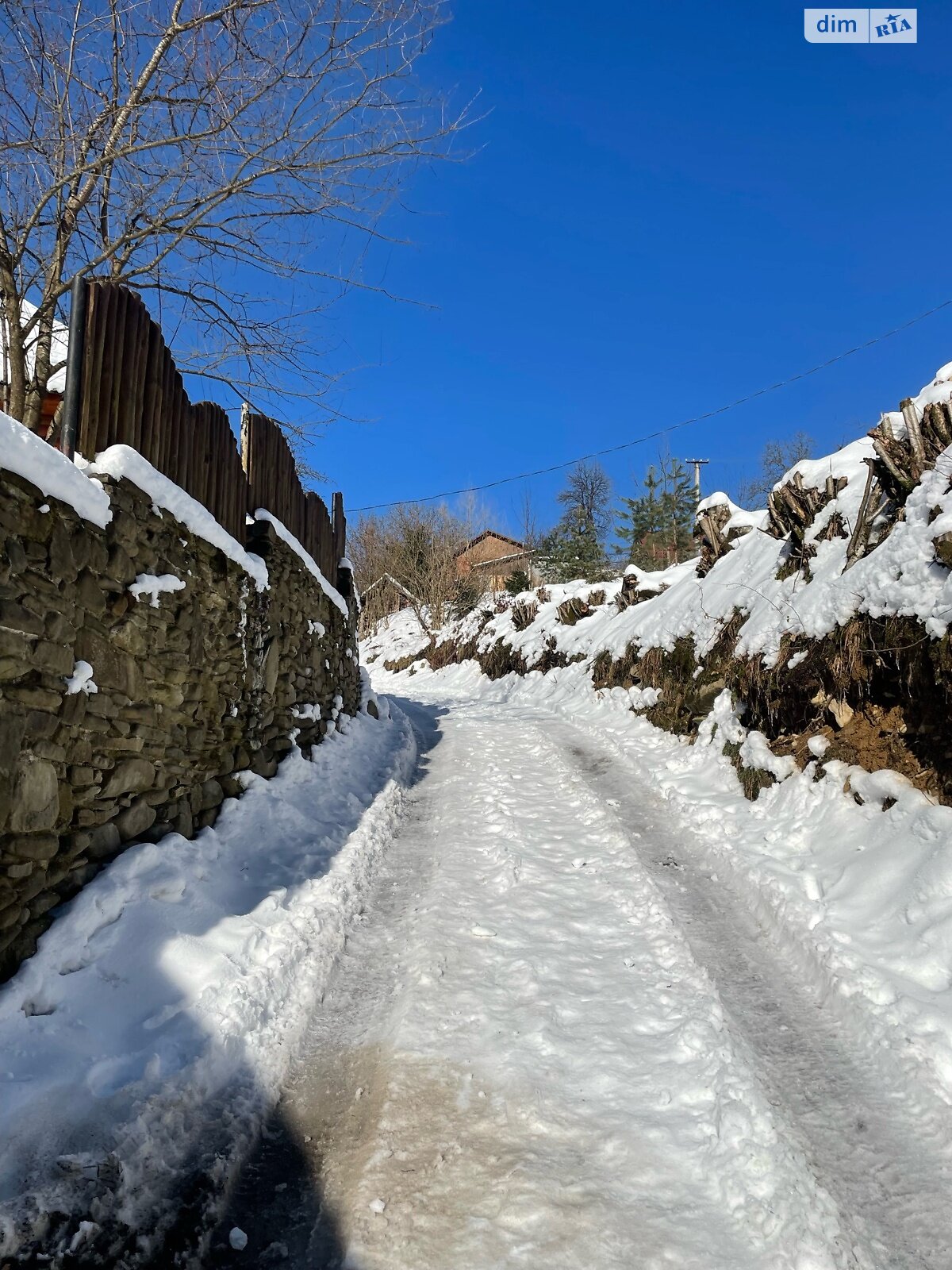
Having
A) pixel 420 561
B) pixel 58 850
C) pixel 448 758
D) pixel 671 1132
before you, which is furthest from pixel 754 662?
pixel 420 561

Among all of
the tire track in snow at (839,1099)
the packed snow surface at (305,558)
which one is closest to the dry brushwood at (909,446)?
the tire track in snow at (839,1099)

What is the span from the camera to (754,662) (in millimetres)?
7363

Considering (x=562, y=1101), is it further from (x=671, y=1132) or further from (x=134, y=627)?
(x=134, y=627)

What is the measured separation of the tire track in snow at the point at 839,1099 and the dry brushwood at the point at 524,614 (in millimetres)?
16934

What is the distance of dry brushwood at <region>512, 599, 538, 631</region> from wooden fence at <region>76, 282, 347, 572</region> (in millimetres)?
14669

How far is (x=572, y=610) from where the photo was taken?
18.7 metres

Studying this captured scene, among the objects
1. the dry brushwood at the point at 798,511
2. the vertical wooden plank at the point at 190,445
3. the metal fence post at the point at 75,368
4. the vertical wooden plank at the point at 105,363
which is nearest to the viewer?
the metal fence post at the point at 75,368

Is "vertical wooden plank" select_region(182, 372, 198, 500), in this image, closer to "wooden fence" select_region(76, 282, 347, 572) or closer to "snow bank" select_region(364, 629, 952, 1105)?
"wooden fence" select_region(76, 282, 347, 572)

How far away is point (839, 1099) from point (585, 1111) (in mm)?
1082

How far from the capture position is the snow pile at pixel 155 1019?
2.26m

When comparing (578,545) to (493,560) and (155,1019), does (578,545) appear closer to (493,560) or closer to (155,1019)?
(493,560)

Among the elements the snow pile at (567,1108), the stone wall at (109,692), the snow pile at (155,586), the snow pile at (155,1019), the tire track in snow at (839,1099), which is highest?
the snow pile at (155,586)

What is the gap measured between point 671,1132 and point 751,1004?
3.58 feet

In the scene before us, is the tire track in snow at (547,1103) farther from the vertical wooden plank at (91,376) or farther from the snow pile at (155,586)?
the vertical wooden plank at (91,376)
